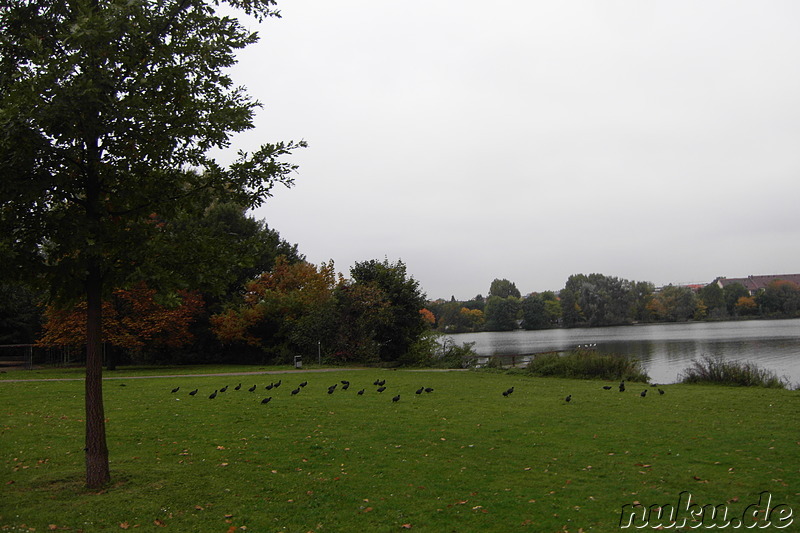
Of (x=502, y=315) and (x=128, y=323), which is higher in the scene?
(x=128, y=323)

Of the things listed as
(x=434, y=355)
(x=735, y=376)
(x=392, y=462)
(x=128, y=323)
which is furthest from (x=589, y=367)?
(x=128, y=323)

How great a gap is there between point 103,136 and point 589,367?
2211 centimetres

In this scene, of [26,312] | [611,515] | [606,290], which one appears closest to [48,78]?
[611,515]

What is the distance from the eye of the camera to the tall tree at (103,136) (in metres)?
6.31

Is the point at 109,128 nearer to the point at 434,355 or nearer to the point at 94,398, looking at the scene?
the point at 94,398

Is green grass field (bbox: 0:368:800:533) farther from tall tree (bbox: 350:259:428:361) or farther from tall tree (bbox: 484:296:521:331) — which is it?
tall tree (bbox: 484:296:521:331)

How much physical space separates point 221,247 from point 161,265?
820mm

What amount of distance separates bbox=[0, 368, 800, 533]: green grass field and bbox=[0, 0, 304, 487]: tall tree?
4.47ft

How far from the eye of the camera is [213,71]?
782 centimetres

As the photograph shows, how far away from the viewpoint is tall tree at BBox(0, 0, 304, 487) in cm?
631

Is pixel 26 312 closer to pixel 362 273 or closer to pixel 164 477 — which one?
pixel 362 273

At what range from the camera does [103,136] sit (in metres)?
7.23

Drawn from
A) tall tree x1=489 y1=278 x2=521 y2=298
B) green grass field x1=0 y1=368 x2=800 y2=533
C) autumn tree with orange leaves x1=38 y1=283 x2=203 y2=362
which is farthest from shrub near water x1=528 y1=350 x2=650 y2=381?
tall tree x1=489 y1=278 x2=521 y2=298

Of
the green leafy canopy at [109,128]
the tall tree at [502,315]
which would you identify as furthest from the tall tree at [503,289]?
the green leafy canopy at [109,128]
